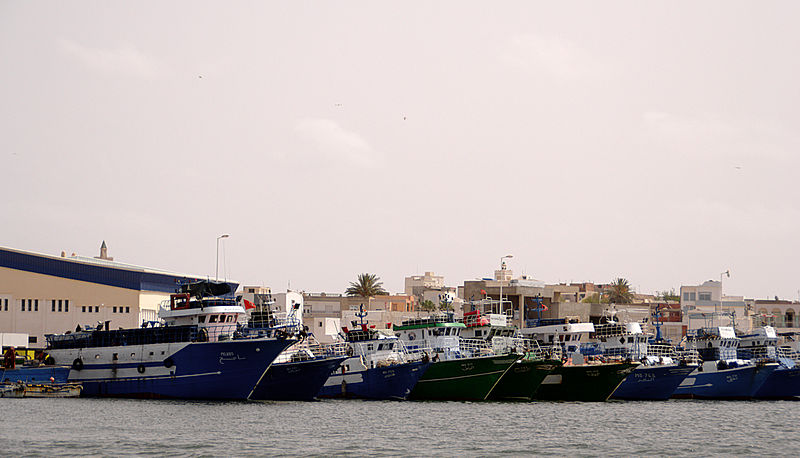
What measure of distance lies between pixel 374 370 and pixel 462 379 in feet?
20.5

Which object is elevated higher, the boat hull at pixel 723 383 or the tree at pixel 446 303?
the tree at pixel 446 303

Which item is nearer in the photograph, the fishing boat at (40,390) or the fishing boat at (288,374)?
the fishing boat at (40,390)

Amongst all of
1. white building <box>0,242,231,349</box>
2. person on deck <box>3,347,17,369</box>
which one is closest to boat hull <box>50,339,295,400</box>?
person on deck <box>3,347,17,369</box>

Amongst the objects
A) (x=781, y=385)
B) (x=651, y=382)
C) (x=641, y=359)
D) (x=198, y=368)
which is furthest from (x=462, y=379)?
(x=781, y=385)

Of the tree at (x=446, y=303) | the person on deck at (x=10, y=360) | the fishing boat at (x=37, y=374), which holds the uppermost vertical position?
the tree at (x=446, y=303)

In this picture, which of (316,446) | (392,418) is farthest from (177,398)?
(316,446)

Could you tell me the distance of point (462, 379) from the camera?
73.4 m

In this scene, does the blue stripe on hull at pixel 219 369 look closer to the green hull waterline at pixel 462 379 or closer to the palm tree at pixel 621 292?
the green hull waterline at pixel 462 379

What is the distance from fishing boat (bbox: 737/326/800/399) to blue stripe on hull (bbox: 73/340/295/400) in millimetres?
44613

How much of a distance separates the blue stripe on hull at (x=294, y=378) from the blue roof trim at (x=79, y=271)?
118ft

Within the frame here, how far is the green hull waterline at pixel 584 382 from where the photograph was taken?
77.5 metres

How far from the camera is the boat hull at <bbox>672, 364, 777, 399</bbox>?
87562 millimetres

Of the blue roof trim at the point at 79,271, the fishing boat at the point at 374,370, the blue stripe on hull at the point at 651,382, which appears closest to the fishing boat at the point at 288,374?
the fishing boat at the point at 374,370

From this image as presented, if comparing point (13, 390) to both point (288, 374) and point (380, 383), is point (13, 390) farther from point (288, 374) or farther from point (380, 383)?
point (380, 383)
